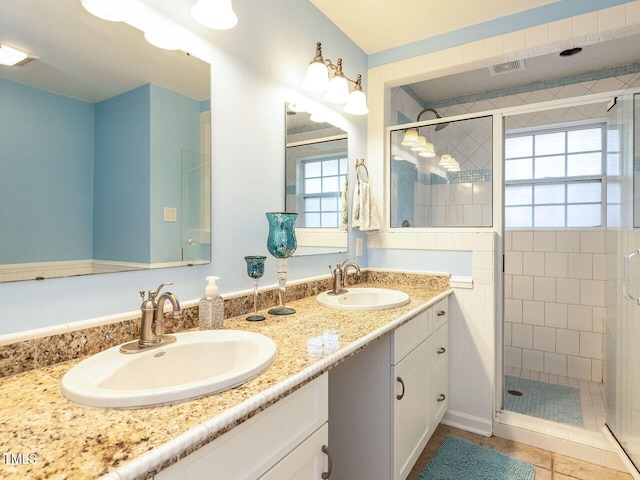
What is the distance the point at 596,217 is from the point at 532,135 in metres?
0.84

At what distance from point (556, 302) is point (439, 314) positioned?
1576 mm

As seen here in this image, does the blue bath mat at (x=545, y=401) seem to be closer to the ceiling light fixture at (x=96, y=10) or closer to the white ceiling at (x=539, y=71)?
the white ceiling at (x=539, y=71)

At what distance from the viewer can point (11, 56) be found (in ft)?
2.81

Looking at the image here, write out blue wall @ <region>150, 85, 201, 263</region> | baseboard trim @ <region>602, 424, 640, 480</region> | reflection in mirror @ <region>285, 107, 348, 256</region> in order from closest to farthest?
blue wall @ <region>150, 85, 201, 263</region> < baseboard trim @ <region>602, 424, 640, 480</region> < reflection in mirror @ <region>285, 107, 348, 256</region>

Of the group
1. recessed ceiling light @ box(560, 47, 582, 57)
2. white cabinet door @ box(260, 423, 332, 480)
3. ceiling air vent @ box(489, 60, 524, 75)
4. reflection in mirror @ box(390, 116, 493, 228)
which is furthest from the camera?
ceiling air vent @ box(489, 60, 524, 75)

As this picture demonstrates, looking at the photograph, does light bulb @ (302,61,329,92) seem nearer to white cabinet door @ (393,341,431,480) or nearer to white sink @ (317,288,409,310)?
white sink @ (317,288,409,310)

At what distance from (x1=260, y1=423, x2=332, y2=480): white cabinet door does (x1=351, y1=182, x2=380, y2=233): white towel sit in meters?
1.43

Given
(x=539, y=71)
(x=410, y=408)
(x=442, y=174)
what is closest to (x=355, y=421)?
(x=410, y=408)

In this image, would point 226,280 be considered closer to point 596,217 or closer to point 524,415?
point 524,415

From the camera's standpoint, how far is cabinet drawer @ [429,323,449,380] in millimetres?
1840

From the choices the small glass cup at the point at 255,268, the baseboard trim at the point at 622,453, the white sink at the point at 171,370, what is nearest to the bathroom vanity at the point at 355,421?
the white sink at the point at 171,370

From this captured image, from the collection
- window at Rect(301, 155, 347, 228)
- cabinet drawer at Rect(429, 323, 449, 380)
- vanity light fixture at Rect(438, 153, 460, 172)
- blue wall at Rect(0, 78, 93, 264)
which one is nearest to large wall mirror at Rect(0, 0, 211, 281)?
blue wall at Rect(0, 78, 93, 264)

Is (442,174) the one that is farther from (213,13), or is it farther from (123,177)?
(123,177)

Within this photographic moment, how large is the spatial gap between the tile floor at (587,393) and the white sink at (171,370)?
7.04 ft
